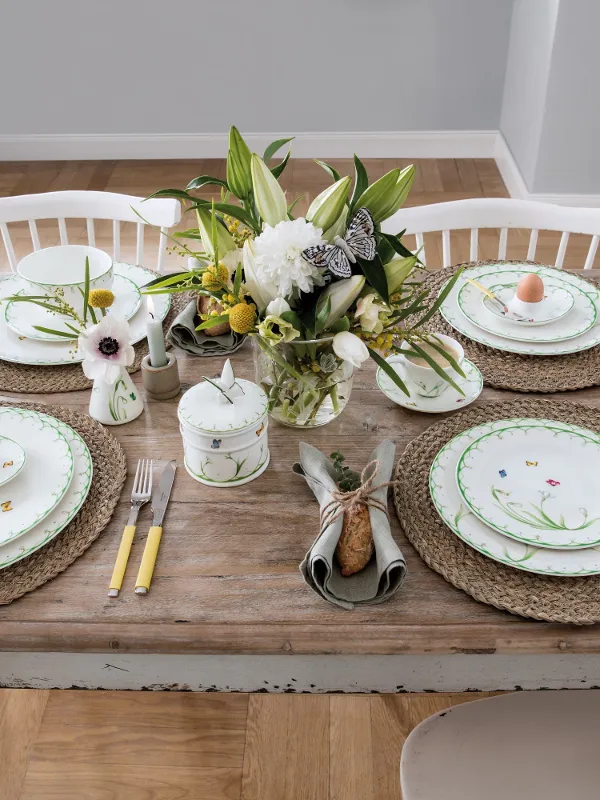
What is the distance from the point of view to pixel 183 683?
87 cm

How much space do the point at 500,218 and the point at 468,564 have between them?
961mm

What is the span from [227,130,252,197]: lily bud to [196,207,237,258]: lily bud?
7cm

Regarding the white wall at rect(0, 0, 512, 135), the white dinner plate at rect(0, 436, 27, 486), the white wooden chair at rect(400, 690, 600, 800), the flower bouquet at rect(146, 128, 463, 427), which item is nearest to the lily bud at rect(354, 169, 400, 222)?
the flower bouquet at rect(146, 128, 463, 427)

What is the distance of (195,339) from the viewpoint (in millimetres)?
1271

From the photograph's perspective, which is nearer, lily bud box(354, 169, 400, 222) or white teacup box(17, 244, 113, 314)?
lily bud box(354, 169, 400, 222)

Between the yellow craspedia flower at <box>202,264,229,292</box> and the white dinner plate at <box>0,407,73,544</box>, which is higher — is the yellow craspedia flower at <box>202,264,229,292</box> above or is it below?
above

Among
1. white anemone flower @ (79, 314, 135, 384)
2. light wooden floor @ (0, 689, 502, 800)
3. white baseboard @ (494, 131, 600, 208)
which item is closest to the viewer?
white anemone flower @ (79, 314, 135, 384)

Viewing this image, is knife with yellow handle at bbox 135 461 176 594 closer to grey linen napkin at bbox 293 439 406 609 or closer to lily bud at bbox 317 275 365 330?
grey linen napkin at bbox 293 439 406 609

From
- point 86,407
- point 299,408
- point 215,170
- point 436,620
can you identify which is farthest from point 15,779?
point 215,170

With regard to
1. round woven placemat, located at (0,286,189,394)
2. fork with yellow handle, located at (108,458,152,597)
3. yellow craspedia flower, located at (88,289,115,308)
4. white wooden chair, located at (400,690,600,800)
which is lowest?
white wooden chair, located at (400,690,600,800)

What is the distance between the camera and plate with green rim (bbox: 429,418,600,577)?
85 cm

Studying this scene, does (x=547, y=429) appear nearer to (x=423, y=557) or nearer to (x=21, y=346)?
(x=423, y=557)

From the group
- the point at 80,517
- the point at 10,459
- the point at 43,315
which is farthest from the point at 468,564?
the point at 43,315

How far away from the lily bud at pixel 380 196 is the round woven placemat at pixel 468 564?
0.30 m
